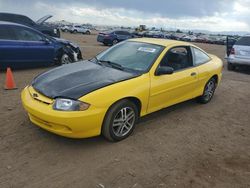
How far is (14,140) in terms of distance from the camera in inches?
170

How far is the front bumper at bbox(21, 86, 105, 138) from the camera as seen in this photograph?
3885 millimetres

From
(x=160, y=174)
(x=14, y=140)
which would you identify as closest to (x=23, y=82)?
(x=14, y=140)

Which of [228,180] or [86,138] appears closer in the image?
[228,180]

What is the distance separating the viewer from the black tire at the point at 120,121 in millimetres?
4219

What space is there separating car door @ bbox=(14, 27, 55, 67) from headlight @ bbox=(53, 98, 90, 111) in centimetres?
586

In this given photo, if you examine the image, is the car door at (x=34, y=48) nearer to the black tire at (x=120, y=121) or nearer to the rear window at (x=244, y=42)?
the black tire at (x=120, y=121)

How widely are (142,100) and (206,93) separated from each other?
8.55 ft

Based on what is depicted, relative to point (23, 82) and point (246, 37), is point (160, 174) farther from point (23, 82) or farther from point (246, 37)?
point (246, 37)

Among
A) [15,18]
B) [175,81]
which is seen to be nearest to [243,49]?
[175,81]

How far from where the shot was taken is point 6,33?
8.96m

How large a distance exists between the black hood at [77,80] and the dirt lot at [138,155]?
2.51 ft

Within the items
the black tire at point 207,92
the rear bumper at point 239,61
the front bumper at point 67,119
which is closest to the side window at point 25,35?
the front bumper at point 67,119

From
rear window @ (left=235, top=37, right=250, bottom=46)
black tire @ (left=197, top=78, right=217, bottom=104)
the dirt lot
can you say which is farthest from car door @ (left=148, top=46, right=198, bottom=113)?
rear window @ (left=235, top=37, right=250, bottom=46)

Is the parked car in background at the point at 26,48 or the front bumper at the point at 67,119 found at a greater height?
the parked car in background at the point at 26,48
